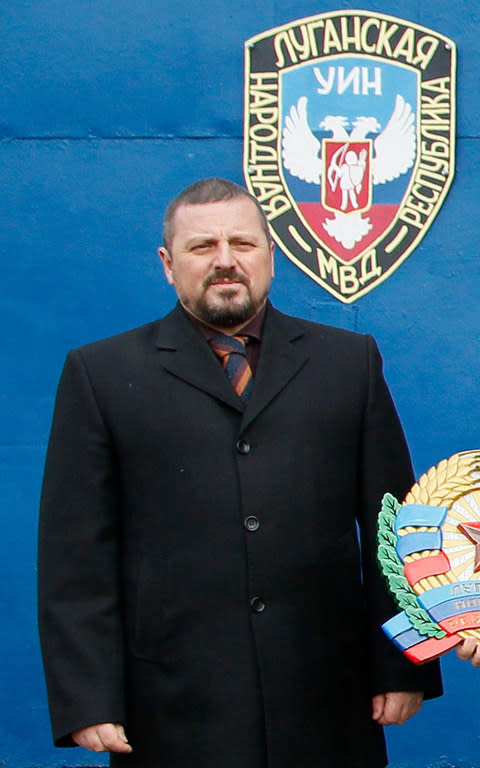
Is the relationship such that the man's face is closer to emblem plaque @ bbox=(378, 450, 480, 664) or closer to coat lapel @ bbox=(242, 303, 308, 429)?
coat lapel @ bbox=(242, 303, 308, 429)

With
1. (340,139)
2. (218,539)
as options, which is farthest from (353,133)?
(218,539)

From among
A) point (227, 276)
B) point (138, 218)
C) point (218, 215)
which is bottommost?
point (227, 276)

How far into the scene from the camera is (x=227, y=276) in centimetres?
247

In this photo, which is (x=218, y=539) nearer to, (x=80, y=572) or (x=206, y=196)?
(x=80, y=572)

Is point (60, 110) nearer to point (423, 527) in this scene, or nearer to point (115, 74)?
point (115, 74)

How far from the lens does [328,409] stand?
2514 millimetres

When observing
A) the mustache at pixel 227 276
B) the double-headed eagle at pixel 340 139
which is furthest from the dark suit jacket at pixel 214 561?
the double-headed eagle at pixel 340 139

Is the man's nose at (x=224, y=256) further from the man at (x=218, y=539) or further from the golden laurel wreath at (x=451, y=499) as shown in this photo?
the golden laurel wreath at (x=451, y=499)

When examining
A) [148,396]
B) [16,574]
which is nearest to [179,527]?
[148,396]

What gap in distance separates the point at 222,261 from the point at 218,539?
52 cm

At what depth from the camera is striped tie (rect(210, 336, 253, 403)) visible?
2.52 metres

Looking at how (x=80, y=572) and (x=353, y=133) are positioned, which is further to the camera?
(x=353, y=133)

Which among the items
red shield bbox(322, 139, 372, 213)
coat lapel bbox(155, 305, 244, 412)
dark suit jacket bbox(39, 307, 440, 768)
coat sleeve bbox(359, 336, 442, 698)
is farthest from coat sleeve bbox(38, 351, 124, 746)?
red shield bbox(322, 139, 372, 213)

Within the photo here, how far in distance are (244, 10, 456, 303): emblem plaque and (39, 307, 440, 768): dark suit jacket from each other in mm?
1054
